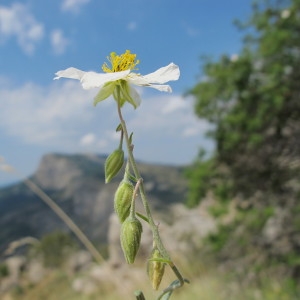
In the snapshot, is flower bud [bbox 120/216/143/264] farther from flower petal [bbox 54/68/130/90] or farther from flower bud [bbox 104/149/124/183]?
flower petal [bbox 54/68/130/90]

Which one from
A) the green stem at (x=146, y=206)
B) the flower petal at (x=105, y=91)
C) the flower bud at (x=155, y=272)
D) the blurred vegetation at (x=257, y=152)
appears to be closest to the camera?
the green stem at (x=146, y=206)

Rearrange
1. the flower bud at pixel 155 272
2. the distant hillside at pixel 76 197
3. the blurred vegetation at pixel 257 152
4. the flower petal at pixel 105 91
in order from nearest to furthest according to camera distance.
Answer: the flower bud at pixel 155 272 < the flower petal at pixel 105 91 < the blurred vegetation at pixel 257 152 < the distant hillside at pixel 76 197

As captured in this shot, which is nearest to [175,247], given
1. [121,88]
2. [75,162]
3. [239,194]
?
[239,194]

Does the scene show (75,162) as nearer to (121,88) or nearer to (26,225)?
(26,225)

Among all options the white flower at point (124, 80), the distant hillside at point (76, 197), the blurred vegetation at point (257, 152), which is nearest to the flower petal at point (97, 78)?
the white flower at point (124, 80)

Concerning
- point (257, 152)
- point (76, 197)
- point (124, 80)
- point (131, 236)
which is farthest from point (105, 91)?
point (76, 197)

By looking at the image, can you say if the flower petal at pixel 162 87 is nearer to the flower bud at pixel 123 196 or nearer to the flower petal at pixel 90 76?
the flower petal at pixel 90 76
